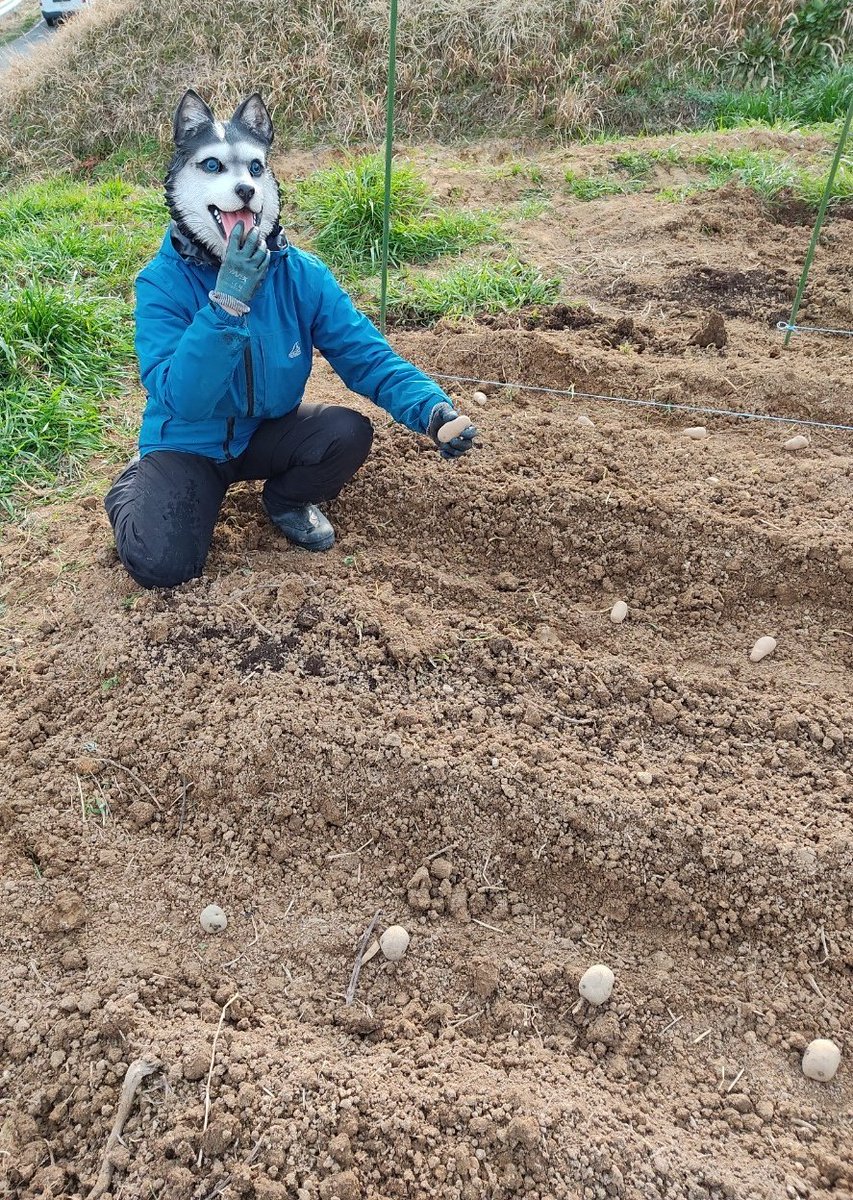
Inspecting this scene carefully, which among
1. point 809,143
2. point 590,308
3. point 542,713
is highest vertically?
point 809,143

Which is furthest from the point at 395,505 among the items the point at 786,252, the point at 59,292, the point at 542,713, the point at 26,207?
the point at 26,207

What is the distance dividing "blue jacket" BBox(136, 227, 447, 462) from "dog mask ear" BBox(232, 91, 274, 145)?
0.90ft

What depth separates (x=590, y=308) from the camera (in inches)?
156

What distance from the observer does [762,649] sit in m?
2.42

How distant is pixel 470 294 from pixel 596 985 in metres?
3.21

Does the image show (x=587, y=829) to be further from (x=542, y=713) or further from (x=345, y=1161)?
(x=345, y=1161)

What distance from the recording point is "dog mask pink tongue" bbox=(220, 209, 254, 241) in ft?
7.21

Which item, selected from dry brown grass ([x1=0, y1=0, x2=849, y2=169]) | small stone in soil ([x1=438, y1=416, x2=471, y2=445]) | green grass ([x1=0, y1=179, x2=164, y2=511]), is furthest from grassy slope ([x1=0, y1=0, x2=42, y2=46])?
small stone in soil ([x1=438, y1=416, x2=471, y2=445])

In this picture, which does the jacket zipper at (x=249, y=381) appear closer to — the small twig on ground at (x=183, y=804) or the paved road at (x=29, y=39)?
the small twig on ground at (x=183, y=804)

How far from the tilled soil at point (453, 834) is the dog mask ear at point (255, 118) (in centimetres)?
112

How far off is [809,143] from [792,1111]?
5.49 meters

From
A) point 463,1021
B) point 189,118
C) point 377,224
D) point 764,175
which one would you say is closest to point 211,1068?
point 463,1021

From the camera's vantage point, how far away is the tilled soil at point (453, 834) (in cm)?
159

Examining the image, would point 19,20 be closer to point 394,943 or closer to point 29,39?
point 29,39
